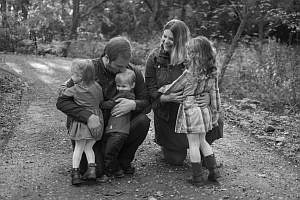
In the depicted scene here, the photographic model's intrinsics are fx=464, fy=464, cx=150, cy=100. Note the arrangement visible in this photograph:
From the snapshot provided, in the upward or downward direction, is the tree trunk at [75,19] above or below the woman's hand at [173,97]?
above

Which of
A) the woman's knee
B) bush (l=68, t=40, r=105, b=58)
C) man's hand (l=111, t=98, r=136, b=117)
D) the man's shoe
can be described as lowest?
the man's shoe

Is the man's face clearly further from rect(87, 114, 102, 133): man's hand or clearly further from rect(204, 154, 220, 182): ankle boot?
rect(204, 154, 220, 182): ankle boot

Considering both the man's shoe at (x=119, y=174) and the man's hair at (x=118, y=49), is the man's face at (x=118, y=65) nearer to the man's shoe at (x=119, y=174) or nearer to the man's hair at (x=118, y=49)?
the man's hair at (x=118, y=49)

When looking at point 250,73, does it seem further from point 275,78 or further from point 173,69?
point 173,69

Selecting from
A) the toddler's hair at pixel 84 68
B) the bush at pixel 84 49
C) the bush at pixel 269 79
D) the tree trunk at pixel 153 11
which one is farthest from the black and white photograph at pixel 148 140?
the tree trunk at pixel 153 11

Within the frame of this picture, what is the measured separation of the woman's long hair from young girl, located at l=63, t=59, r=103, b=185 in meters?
0.91

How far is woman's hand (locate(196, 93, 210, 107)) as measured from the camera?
14.5 ft

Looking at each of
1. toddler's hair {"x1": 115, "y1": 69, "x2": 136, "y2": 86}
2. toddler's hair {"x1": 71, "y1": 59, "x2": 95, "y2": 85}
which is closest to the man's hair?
toddler's hair {"x1": 115, "y1": 69, "x2": 136, "y2": 86}

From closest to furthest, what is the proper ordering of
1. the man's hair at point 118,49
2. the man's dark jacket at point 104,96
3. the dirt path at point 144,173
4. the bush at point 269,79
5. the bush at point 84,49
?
1. the dirt path at point 144,173
2. the man's dark jacket at point 104,96
3. the man's hair at point 118,49
4. the bush at point 269,79
5. the bush at point 84,49

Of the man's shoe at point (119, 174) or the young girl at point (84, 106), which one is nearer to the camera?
the young girl at point (84, 106)

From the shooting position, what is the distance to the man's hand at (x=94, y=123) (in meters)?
4.22

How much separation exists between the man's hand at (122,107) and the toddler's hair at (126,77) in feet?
0.58

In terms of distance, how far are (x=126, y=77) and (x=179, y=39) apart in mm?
683

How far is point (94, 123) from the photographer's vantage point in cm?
423
